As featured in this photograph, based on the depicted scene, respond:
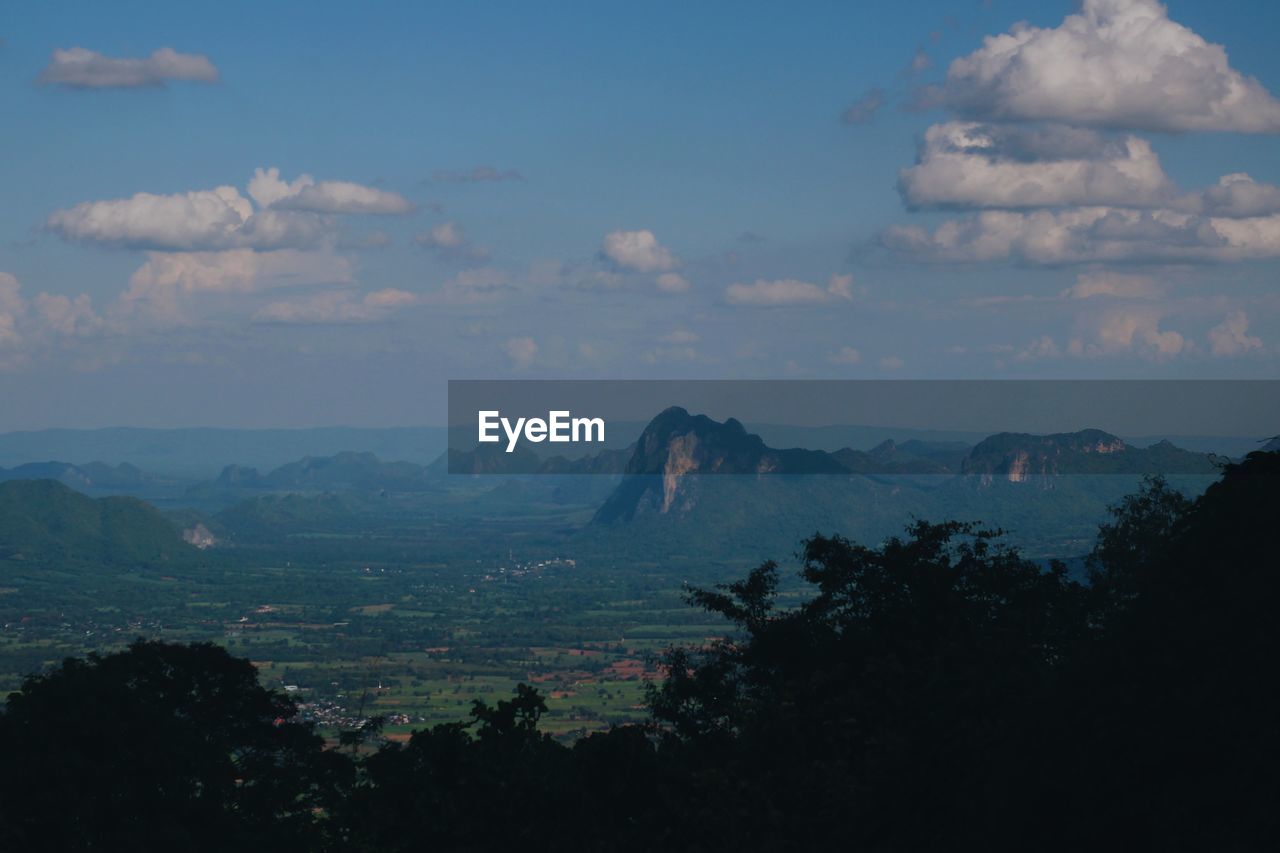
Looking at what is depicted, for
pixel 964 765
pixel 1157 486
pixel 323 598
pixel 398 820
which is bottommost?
pixel 323 598

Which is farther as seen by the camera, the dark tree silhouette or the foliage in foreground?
the dark tree silhouette

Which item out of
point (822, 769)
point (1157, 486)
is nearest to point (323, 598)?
point (1157, 486)

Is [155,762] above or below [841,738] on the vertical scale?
below

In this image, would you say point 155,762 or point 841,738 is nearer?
point 841,738

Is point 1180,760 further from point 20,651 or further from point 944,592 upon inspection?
point 20,651

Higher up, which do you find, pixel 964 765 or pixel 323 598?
pixel 964 765

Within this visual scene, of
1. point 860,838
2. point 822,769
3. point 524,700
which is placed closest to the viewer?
point 860,838

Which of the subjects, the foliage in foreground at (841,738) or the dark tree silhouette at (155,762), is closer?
the foliage in foreground at (841,738)

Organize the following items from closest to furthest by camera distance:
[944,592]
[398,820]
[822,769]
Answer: [822,769] < [398,820] < [944,592]
